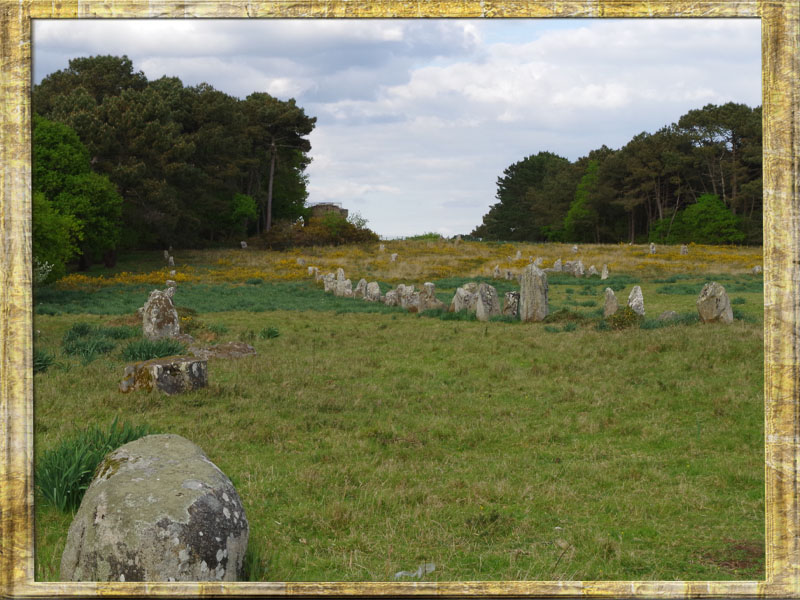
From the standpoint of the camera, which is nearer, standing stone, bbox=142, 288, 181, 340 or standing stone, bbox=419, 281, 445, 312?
standing stone, bbox=142, 288, 181, 340

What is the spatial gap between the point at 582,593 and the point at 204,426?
7.39 m

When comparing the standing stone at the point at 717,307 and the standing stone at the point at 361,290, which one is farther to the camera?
the standing stone at the point at 361,290

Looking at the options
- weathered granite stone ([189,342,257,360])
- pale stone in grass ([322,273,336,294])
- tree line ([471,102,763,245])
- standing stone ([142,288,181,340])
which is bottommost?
weathered granite stone ([189,342,257,360])

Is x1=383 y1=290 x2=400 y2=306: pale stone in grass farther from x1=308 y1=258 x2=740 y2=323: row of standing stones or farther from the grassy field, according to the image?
the grassy field

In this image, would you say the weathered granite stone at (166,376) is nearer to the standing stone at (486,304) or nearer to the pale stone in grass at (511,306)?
the standing stone at (486,304)

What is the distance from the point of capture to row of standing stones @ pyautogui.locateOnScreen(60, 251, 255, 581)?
4352mm

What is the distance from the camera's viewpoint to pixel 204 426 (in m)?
10.3

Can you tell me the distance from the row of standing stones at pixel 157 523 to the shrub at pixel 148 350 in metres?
10.8

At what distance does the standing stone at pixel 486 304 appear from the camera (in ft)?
74.6

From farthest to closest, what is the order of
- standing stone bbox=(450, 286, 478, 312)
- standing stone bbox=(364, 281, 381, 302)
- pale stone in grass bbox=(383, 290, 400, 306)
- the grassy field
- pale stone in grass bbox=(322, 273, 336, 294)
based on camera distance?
pale stone in grass bbox=(322, 273, 336, 294), standing stone bbox=(364, 281, 381, 302), pale stone in grass bbox=(383, 290, 400, 306), standing stone bbox=(450, 286, 478, 312), the grassy field

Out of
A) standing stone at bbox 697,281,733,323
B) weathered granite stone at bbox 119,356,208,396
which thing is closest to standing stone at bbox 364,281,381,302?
standing stone at bbox 697,281,733,323

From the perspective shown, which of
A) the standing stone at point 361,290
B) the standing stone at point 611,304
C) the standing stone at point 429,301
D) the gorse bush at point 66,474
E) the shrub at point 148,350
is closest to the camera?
the gorse bush at point 66,474

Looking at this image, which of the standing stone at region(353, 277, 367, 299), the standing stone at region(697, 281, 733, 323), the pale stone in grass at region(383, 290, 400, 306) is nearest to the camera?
the standing stone at region(697, 281, 733, 323)

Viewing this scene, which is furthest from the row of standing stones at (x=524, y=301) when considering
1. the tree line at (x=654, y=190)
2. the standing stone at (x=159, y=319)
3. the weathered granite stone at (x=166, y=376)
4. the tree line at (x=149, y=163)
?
the weathered granite stone at (x=166, y=376)
